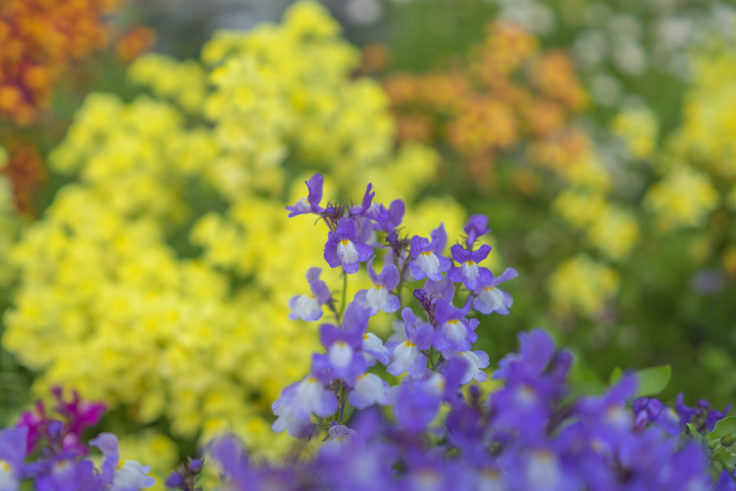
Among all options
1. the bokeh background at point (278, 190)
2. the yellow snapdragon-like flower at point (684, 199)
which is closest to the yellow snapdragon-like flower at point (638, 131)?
the bokeh background at point (278, 190)

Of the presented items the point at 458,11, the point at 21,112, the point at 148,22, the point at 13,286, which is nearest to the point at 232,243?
the point at 13,286

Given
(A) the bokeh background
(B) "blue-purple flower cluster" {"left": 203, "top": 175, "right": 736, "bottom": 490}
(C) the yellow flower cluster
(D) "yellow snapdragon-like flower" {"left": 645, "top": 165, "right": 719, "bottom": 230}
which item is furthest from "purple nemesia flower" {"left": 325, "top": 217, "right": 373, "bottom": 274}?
(D) "yellow snapdragon-like flower" {"left": 645, "top": 165, "right": 719, "bottom": 230}

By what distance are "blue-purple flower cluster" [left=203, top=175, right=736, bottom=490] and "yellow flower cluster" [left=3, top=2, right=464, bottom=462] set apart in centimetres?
105

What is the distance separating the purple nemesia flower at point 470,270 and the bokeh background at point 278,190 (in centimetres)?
70

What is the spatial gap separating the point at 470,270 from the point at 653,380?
0.54 m

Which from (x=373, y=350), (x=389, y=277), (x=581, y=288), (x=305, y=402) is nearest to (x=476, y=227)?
(x=389, y=277)

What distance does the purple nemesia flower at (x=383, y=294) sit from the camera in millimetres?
972

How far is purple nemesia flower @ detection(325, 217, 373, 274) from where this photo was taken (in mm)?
956

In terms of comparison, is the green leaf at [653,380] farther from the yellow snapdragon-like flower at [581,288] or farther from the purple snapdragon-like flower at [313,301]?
the yellow snapdragon-like flower at [581,288]

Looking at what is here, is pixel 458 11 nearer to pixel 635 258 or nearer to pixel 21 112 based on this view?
pixel 635 258

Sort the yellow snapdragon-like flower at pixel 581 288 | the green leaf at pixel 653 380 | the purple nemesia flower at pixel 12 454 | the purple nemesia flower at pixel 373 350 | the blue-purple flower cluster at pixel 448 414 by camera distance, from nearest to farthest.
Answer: the blue-purple flower cluster at pixel 448 414 < the purple nemesia flower at pixel 12 454 < the purple nemesia flower at pixel 373 350 < the green leaf at pixel 653 380 < the yellow snapdragon-like flower at pixel 581 288

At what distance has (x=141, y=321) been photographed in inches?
75.0

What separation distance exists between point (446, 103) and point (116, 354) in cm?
258

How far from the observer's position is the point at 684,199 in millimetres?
2965
